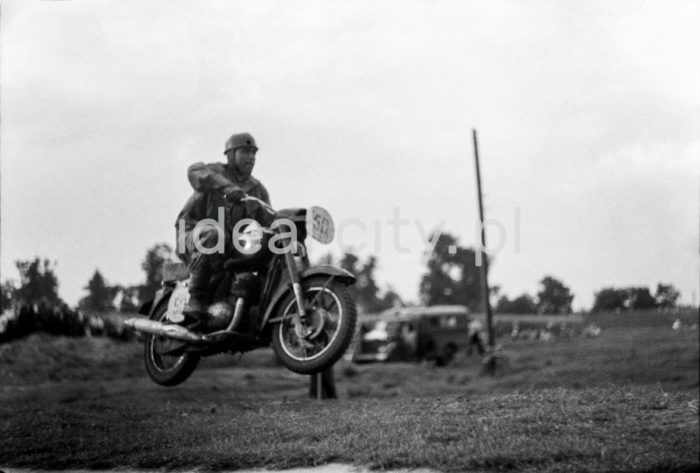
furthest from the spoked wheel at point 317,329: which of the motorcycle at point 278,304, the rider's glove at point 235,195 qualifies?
the rider's glove at point 235,195

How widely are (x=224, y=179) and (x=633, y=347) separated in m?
19.6

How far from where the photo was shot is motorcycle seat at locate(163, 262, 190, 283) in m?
7.52

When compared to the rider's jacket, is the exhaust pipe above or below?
below

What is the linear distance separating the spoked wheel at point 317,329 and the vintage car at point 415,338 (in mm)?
24824

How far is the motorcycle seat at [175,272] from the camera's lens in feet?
24.7

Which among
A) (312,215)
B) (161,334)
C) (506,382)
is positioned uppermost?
(312,215)

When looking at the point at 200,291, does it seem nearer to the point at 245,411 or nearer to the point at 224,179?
the point at 224,179

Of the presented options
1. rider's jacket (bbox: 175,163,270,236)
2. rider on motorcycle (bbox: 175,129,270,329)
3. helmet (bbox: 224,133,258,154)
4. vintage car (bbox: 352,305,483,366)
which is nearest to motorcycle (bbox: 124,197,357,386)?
rider on motorcycle (bbox: 175,129,270,329)

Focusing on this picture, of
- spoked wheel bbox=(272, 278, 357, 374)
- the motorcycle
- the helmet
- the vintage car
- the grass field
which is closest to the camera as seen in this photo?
the grass field

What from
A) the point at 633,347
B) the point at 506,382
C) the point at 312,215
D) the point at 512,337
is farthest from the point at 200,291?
the point at 512,337

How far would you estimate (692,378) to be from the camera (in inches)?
743

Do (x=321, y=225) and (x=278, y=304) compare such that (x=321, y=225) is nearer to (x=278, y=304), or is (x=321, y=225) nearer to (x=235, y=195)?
(x=278, y=304)

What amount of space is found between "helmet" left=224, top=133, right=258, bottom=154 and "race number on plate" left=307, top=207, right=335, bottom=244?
3.70ft

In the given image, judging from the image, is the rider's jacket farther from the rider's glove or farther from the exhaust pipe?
the exhaust pipe
